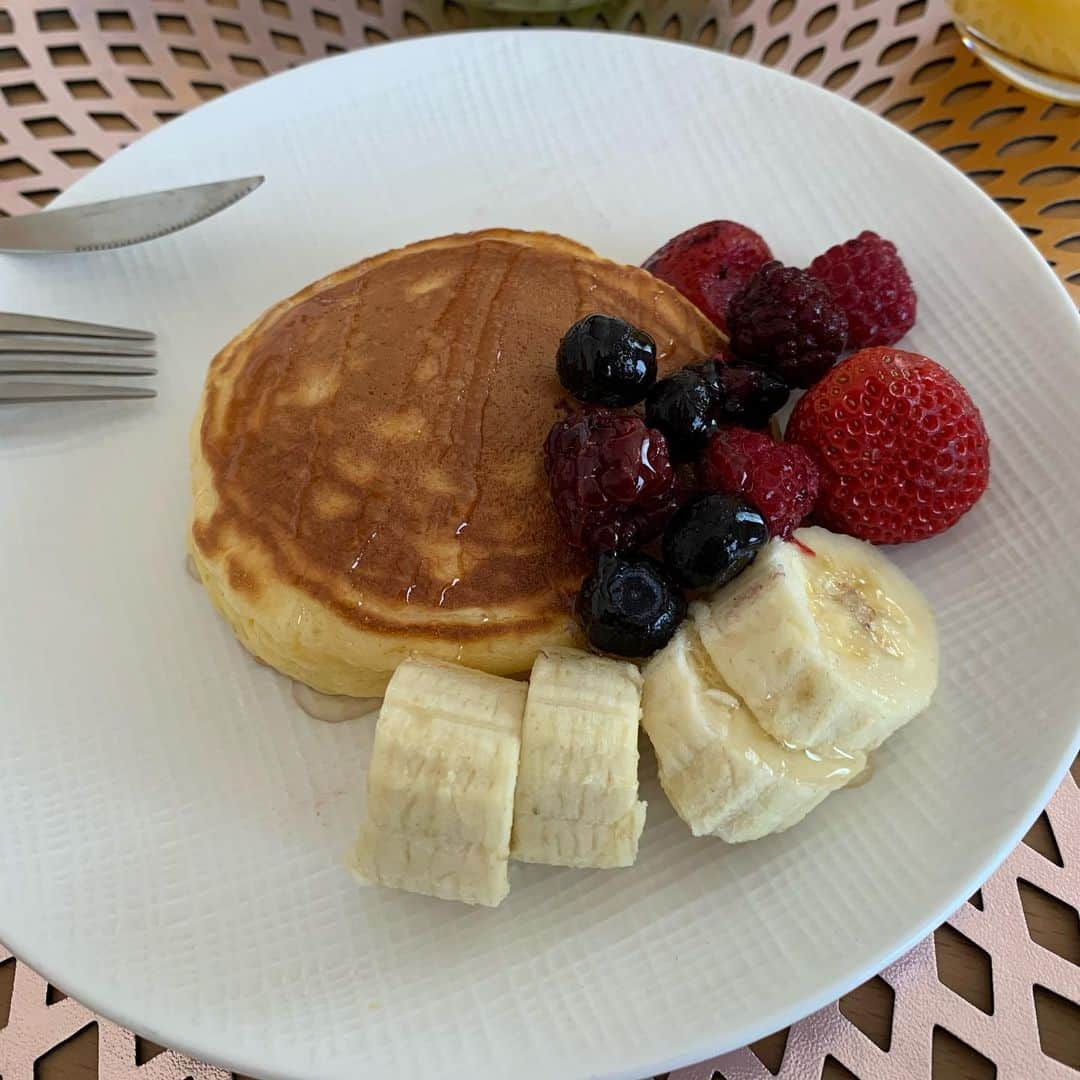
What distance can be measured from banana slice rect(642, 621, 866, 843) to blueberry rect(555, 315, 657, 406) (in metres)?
0.40

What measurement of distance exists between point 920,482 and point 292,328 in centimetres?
103

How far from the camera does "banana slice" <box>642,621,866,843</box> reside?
1.18m

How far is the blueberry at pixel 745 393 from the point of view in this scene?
4.66 ft

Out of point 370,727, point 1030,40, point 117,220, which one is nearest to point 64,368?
point 117,220

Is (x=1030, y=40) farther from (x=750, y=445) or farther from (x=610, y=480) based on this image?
(x=610, y=480)

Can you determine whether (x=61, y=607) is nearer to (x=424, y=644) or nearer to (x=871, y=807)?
(x=424, y=644)

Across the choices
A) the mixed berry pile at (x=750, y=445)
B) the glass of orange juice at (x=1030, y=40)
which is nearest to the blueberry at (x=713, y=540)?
the mixed berry pile at (x=750, y=445)

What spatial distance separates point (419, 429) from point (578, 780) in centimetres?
59

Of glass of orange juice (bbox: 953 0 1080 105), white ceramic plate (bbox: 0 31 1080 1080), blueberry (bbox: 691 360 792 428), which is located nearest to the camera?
white ceramic plate (bbox: 0 31 1080 1080)

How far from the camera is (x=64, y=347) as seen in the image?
1691 mm

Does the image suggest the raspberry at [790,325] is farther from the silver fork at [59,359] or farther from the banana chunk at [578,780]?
the silver fork at [59,359]

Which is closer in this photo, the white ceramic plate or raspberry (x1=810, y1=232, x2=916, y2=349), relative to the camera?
the white ceramic plate

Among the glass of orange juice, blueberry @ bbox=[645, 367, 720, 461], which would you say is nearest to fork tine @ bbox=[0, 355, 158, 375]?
blueberry @ bbox=[645, 367, 720, 461]

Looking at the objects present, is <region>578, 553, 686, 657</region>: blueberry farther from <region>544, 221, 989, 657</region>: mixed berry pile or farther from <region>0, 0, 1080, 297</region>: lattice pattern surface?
<region>0, 0, 1080, 297</region>: lattice pattern surface
